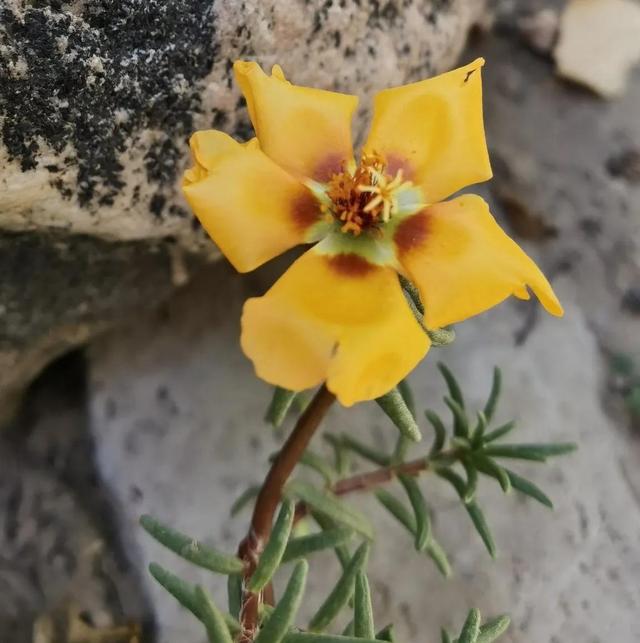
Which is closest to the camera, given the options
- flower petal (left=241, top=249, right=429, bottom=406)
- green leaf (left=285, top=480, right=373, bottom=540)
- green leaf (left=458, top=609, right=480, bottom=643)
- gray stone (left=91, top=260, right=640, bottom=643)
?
flower petal (left=241, top=249, right=429, bottom=406)

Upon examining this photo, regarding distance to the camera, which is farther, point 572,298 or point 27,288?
point 572,298

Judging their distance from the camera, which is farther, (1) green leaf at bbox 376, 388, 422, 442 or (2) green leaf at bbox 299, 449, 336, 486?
(2) green leaf at bbox 299, 449, 336, 486

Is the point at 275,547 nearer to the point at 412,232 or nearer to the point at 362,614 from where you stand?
the point at 362,614

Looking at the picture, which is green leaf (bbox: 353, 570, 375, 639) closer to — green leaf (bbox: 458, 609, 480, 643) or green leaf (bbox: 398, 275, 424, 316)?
green leaf (bbox: 458, 609, 480, 643)

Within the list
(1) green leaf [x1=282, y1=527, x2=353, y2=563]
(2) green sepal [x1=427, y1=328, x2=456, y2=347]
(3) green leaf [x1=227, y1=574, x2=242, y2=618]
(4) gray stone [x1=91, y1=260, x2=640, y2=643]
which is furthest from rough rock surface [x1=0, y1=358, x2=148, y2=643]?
(2) green sepal [x1=427, y1=328, x2=456, y2=347]

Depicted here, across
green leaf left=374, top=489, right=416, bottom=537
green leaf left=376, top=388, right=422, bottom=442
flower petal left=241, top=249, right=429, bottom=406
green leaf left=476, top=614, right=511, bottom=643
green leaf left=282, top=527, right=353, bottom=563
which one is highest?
flower petal left=241, top=249, right=429, bottom=406

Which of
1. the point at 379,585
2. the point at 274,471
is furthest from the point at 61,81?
the point at 379,585

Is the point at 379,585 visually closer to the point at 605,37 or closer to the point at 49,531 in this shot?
the point at 49,531

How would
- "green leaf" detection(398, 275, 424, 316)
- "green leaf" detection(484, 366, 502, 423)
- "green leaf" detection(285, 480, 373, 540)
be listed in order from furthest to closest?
"green leaf" detection(484, 366, 502, 423) → "green leaf" detection(285, 480, 373, 540) → "green leaf" detection(398, 275, 424, 316)
